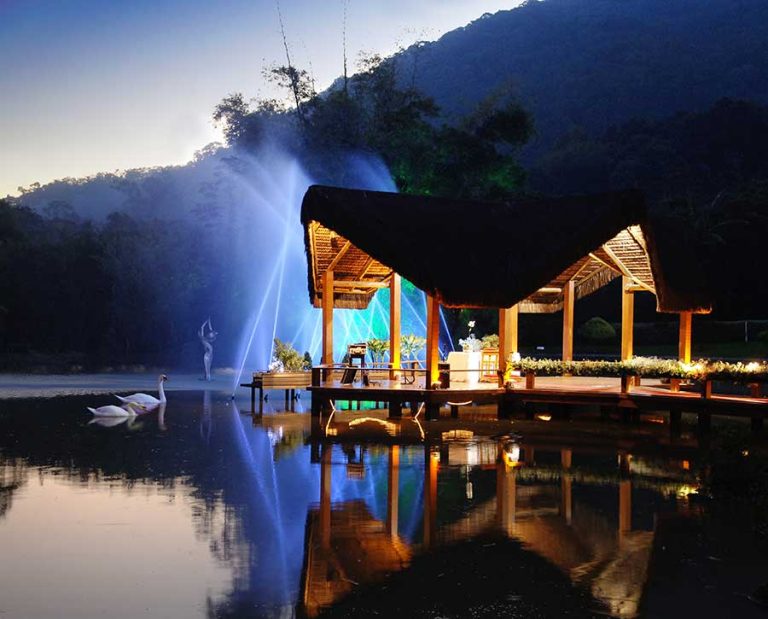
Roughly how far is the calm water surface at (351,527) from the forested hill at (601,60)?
55.2 metres

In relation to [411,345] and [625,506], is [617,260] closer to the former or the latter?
[411,345]

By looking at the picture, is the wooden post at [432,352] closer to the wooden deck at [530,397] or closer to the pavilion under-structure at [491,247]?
the pavilion under-structure at [491,247]

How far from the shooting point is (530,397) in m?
20.8

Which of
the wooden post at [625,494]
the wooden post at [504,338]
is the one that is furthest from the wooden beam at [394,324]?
the wooden post at [625,494]

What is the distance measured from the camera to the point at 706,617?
711 cm

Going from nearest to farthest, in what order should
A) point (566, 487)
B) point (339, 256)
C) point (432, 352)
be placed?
point (566, 487)
point (432, 352)
point (339, 256)

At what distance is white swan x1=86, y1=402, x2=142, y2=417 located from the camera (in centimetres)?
2052

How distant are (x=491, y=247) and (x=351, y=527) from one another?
436 inches

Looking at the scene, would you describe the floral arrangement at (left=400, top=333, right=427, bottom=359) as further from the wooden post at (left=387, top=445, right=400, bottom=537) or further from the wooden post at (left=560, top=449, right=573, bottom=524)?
the wooden post at (left=560, top=449, right=573, bottom=524)

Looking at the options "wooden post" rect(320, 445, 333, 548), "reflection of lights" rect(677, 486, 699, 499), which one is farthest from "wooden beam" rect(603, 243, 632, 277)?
"reflection of lights" rect(677, 486, 699, 499)

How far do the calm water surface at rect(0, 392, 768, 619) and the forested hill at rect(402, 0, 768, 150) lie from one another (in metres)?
55.2

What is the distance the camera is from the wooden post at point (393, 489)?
10.2 m

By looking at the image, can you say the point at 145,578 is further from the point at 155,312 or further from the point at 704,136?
the point at 704,136

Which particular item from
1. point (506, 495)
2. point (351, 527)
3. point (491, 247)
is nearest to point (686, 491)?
point (506, 495)
